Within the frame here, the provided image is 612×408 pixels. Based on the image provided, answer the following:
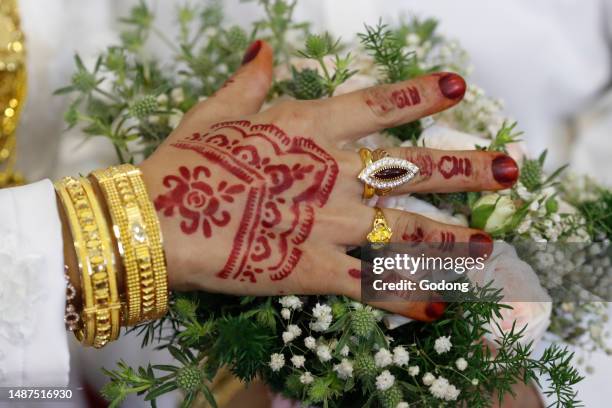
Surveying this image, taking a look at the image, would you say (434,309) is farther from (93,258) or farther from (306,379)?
(93,258)

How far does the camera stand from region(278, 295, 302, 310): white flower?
757mm

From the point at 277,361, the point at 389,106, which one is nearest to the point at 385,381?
the point at 277,361

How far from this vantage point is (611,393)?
3.46 ft

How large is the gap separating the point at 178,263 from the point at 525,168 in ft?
1.63

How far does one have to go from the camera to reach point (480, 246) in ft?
2.57

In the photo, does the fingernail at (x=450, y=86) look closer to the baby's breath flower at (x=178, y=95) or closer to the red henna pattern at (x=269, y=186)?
the red henna pattern at (x=269, y=186)

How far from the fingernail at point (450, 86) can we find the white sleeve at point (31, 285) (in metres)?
0.51

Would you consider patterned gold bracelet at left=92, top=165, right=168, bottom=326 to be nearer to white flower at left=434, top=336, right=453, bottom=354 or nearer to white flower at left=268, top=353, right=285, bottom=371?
white flower at left=268, top=353, right=285, bottom=371

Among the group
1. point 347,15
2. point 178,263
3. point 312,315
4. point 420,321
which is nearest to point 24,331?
point 178,263

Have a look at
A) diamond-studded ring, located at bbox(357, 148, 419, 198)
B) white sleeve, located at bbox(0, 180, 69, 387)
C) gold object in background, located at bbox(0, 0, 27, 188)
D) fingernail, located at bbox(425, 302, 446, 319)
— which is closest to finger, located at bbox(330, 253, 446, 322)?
fingernail, located at bbox(425, 302, 446, 319)

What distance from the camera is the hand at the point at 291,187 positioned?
2.52 ft

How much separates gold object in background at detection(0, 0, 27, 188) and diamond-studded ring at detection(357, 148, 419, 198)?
59cm

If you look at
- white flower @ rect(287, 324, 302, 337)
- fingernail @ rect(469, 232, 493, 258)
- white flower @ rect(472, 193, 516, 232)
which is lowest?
white flower @ rect(287, 324, 302, 337)

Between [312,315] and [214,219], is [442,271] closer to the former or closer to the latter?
[312,315]
